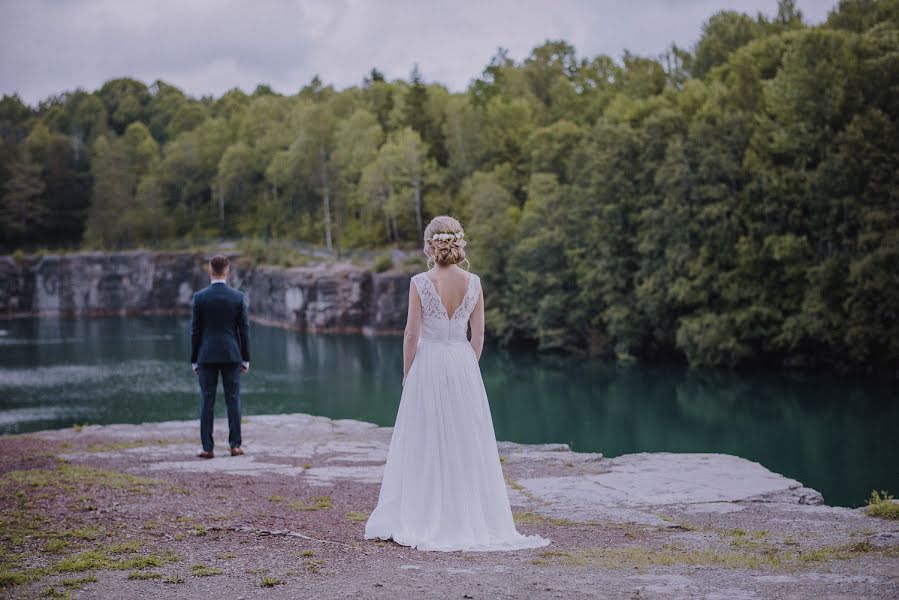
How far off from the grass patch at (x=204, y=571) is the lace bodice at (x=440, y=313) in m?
2.84

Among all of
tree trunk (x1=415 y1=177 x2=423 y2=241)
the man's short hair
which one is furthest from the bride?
tree trunk (x1=415 y1=177 x2=423 y2=241)

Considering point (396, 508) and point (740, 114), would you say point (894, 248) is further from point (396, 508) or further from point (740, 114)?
point (396, 508)

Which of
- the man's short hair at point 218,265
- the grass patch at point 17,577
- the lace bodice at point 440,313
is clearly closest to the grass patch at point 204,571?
the grass patch at point 17,577

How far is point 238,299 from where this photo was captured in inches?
507

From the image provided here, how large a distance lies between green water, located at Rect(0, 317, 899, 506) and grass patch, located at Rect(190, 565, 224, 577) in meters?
8.64

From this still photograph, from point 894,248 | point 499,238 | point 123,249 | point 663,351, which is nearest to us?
point 894,248

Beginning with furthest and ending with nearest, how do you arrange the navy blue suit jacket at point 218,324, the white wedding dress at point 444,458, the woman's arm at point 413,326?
1. the navy blue suit jacket at point 218,324
2. the woman's arm at point 413,326
3. the white wedding dress at point 444,458

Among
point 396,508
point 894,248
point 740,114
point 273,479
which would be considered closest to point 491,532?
point 396,508

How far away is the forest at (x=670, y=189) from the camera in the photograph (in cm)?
3722

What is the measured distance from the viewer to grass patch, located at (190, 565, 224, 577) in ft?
22.2

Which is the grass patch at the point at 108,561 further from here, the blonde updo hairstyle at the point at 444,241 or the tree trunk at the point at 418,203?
the tree trunk at the point at 418,203

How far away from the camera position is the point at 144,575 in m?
6.68

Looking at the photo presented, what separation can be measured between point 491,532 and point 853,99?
3507cm

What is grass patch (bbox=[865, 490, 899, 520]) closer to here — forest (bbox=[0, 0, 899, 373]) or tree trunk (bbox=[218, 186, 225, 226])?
forest (bbox=[0, 0, 899, 373])
